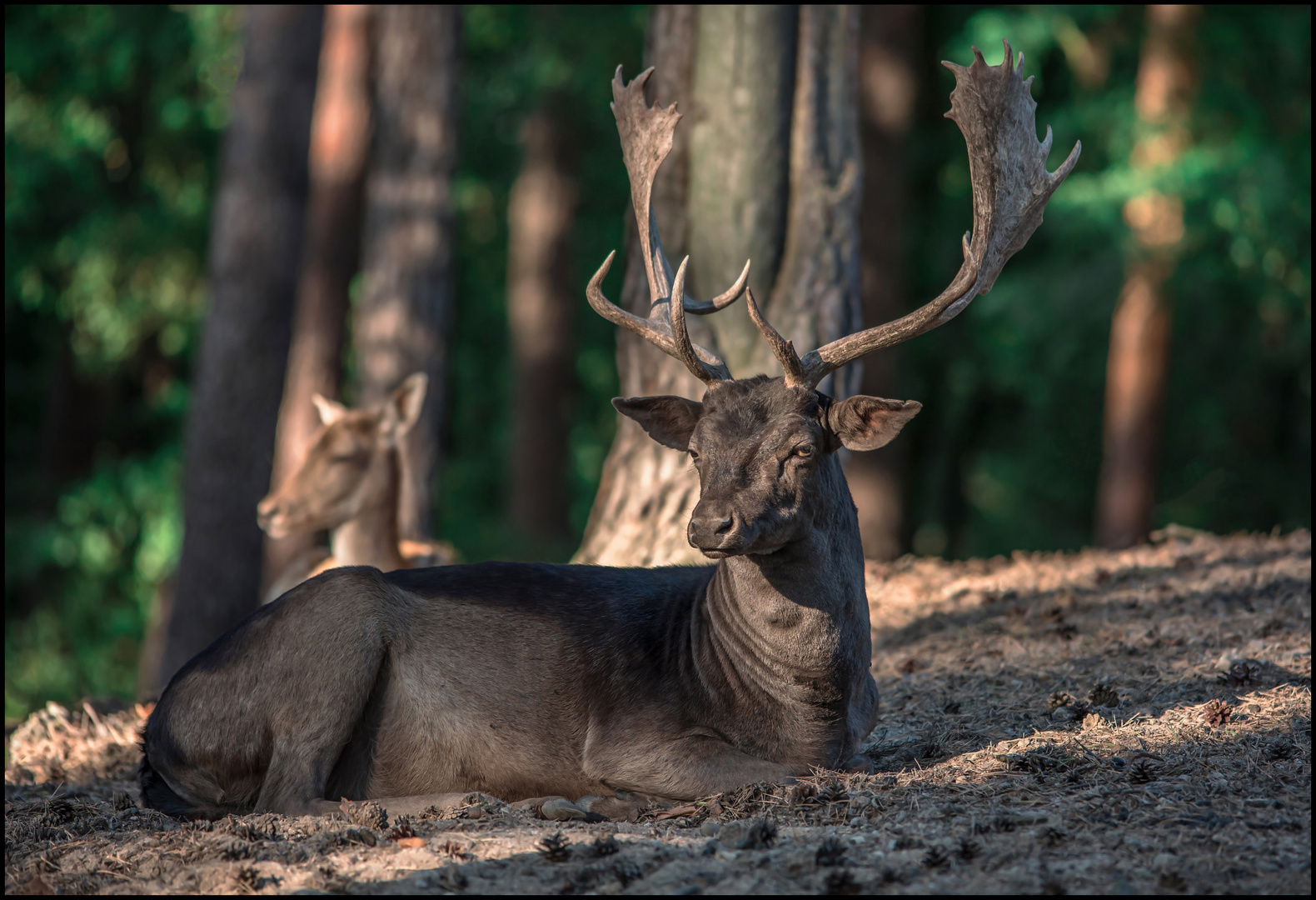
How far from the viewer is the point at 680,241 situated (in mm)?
7930

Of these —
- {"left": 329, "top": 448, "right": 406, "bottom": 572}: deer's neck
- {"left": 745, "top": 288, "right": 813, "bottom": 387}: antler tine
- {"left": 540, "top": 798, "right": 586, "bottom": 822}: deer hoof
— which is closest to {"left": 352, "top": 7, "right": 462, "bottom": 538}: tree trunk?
{"left": 329, "top": 448, "right": 406, "bottom": 572}: deer's neck

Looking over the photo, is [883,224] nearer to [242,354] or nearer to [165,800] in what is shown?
[242,354]

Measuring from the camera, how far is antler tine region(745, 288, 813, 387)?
15.0ft

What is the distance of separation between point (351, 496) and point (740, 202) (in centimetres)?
342

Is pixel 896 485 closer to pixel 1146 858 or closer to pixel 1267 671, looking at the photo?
pixel 1267 671

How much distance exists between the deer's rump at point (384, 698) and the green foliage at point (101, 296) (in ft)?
35.7

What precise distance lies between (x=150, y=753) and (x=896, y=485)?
9.58 m

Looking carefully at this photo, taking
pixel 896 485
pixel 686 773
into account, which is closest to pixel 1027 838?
pixel 686 773

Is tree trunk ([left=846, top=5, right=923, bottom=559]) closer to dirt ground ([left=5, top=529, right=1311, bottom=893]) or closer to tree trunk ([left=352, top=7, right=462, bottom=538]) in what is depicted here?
tree trunk ([left=352, top=7, right=462, bottom=538])

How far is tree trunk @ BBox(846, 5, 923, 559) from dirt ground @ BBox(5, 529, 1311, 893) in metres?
6.41

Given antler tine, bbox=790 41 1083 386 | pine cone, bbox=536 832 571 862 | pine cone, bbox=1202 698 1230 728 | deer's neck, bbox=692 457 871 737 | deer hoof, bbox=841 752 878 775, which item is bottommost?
pine cone, bbox=536 832 571 862

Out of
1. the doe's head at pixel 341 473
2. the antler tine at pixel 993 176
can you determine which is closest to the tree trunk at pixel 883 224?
the doe's head at pixel 341 473

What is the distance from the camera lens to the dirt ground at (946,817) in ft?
11.7

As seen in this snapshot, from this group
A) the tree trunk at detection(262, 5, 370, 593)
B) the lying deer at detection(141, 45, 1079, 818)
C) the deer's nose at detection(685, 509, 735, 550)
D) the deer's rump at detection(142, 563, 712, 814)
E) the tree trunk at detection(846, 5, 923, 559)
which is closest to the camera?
the deer's nose at detection(685, 509, 735, 550)
